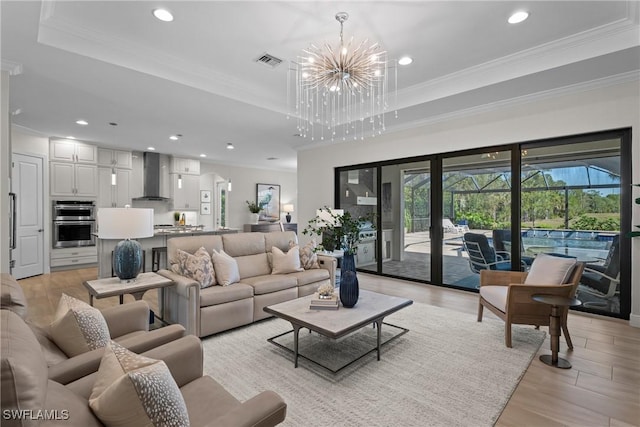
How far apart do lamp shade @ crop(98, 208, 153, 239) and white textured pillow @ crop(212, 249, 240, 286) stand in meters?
0.87

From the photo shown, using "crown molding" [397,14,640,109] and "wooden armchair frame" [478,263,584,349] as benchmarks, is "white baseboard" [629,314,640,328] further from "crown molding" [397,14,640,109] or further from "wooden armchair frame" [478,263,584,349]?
"crown molding" [397,14,640,109]

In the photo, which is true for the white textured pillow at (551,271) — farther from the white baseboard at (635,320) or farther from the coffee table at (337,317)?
the coffee table at (337,317)

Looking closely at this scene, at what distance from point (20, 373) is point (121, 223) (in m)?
2.24

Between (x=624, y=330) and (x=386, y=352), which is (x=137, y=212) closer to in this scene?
(x=386, y=352)

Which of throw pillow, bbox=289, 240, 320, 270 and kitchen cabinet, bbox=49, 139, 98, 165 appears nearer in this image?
throw pillow, bbox=289, 240, 320, 270

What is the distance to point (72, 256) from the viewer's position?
6.55 m

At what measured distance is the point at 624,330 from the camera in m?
3.20

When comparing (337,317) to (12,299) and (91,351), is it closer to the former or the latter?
(91,351)

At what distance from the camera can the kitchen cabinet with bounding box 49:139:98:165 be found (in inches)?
249

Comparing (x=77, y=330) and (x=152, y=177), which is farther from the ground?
(x=152, y=177)

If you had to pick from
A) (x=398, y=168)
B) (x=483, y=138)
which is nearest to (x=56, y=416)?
(x=483, y=138)

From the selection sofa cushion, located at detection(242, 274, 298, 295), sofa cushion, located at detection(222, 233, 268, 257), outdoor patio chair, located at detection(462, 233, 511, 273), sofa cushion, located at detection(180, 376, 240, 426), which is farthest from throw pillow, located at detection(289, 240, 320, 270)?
sofa cushion, located at detection(180, 376, 240, 426)

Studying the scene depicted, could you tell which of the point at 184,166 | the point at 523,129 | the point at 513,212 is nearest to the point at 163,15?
the point at 523,129

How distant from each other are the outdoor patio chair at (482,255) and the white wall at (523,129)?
1325 mm
